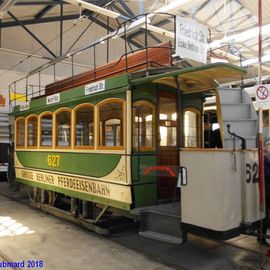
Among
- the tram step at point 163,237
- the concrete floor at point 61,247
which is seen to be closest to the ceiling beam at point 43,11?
the concrete floor at point 61,247

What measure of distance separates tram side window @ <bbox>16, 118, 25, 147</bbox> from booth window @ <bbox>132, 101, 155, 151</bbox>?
4582 millimetres

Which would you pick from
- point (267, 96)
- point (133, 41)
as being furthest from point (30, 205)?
point (133, 41)

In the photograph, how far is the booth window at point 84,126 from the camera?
21.3 ft

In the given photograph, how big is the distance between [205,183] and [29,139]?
5695 mm

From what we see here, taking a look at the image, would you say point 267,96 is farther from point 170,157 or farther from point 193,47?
point 170,157

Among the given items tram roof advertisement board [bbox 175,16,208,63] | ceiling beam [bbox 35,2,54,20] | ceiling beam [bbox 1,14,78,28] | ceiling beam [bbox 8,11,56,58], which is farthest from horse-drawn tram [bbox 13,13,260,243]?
ceiling beam [bbox 1,14,78,28]

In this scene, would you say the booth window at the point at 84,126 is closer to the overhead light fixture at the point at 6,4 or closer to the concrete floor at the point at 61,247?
the concrete floor at the point at 61,247

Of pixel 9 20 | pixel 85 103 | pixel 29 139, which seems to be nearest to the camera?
pixel 85 103

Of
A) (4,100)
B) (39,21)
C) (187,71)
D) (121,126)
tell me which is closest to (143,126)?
(121,126)

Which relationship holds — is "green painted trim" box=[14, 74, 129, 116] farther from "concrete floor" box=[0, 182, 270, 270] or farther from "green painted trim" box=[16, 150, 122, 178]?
"concrete floor" box=[0, 182, 270, 270]

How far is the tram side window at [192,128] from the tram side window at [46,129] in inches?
118

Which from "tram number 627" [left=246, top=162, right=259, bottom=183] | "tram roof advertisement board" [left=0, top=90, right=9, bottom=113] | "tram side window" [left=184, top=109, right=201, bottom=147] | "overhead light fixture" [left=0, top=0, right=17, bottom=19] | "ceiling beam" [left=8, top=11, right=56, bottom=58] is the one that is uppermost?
"ceiling beam" [left=8, top=11, right=56, bottom=58]

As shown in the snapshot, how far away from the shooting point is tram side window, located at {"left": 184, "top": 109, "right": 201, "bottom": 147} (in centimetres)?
664

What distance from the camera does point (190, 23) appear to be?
17.8ft
